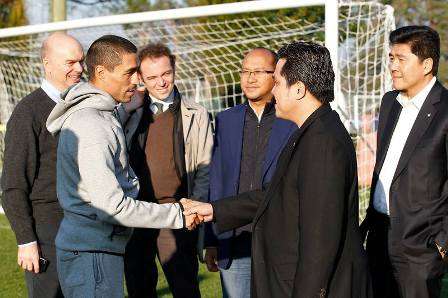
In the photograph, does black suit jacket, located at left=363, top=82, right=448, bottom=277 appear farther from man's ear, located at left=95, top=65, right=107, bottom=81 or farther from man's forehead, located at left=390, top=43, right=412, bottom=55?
man's ear, located at left=95, top=65, right=107, bottom=81

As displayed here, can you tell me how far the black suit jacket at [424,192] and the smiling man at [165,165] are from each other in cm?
157

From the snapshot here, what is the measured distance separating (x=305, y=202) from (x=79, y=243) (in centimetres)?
120

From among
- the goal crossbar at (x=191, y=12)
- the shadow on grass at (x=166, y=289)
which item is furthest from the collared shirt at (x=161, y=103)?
the shadow on grass at (x=166, y=289)

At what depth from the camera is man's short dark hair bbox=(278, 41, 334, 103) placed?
11.8 feet

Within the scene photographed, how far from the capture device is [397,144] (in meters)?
4.65

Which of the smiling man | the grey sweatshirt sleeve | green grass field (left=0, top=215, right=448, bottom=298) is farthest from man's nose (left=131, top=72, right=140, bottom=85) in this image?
green grass field (left=0, top=215, right=448, bottom=298)

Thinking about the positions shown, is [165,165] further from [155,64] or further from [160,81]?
[155,64]

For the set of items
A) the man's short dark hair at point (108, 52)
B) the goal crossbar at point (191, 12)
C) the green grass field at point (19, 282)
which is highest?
the goal crossbar at point (191, 12)

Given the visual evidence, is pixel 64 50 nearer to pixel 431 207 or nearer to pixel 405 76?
pixel 405 76

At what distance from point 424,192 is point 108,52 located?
194 cm

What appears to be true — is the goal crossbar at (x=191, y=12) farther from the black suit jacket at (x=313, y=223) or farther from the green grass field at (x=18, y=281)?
the black suit jacket at (x=313, y=223)

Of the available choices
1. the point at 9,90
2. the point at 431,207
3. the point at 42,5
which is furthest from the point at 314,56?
the point at 42,5

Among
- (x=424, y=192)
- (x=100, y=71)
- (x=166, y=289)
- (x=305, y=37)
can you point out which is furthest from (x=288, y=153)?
(x=305, y=37)

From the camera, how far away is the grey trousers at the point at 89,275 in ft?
12.6
